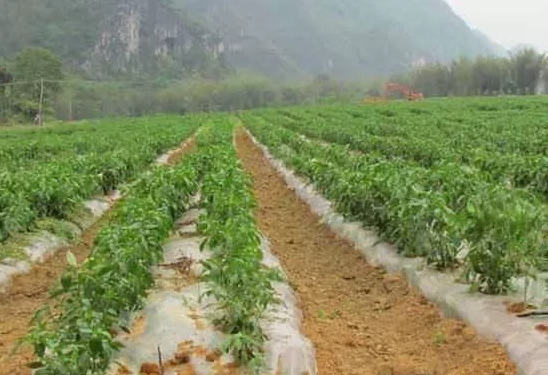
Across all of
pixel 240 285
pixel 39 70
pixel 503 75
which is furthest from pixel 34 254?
pixel 503 75

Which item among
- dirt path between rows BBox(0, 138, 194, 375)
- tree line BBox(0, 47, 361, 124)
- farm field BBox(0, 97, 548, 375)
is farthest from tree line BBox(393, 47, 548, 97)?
dirt path between rows BBox(0, 138, 194, 375)

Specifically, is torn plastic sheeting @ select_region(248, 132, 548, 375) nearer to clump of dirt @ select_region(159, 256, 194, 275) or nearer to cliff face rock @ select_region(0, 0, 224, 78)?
clump of dirt @ select_region(159, 256, 194, 275)

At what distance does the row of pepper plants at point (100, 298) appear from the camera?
3.80 meters

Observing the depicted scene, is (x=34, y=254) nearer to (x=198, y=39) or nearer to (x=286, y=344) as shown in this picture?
(x=286, y=344)

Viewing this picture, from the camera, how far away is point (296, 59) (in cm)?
17575

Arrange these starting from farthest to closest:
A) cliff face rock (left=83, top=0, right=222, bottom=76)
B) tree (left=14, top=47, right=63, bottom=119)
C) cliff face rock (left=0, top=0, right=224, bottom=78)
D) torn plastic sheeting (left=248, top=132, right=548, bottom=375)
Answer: cliff face rock (left=83, top=0, right=222, bottom=76)
cliff face rock (left=0, top=0, right=224, bottom=78)
tree (left=14, top=47, right=63, bottom=119)
torn plastic sheeting (left=248, top=132, right=548, bottom=375)

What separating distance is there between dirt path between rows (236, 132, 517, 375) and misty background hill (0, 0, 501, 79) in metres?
123

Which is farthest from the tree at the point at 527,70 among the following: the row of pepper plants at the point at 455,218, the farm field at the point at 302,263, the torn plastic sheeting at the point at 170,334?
the torn plastic sheeting at the point at 170,334

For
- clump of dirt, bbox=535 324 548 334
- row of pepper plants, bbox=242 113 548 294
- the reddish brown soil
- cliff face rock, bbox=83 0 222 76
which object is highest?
cliff face rock, bbox=83 0 222 76

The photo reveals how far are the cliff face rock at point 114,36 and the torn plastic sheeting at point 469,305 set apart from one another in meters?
124

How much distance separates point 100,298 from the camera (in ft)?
14.9

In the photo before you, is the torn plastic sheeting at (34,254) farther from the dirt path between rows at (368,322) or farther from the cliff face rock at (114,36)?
the cliff face rock at (114,36)

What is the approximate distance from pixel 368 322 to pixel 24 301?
3456mm

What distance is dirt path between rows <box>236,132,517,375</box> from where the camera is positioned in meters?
4.83
